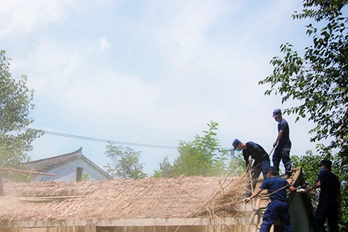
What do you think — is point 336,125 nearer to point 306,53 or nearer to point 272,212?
point 306,53

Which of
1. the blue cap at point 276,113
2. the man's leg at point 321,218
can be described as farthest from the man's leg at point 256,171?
the man's leg at point 321,218

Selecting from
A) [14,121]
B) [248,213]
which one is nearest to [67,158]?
[14,121]

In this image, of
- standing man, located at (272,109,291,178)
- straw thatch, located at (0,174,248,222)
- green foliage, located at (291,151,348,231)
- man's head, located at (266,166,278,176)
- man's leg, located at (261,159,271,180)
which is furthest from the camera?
green foliage, located at (291,151,348,231)

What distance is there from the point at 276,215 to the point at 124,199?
12.3ft

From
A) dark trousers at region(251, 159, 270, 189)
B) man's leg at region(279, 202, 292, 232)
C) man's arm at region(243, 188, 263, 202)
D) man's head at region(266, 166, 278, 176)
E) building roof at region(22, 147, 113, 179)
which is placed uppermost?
building roof at region(22, 147, 113, 179)

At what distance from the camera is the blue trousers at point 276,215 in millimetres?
7742

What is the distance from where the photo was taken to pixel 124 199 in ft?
33.5

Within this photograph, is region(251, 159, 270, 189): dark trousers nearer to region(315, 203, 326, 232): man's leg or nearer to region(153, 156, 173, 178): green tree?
region(315, 203, 326, 232): man's leg

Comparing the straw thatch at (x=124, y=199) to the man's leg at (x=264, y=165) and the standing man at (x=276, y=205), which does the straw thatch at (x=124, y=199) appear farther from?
the standing man at (x=276, y=205)

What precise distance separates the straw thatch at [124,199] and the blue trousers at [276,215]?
2.31 feet

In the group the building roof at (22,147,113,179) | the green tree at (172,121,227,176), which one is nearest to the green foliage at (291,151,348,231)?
the green tree at (172,121,227,176)

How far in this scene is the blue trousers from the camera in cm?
774

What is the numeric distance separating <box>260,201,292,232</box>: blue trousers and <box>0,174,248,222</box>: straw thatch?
0.70 metres

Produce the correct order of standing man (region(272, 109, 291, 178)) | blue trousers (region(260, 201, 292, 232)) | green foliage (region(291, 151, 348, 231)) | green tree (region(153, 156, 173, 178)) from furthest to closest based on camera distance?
green tree (region(153, 156, 173, 178)), green foliage (region(291, 151, 348, 231)), standing man (region(272, 109, 291, 178)), blue trousers (region(260, 201, 292, 232))
